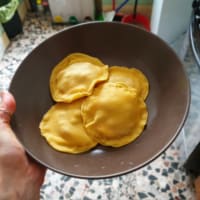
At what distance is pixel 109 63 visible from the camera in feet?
2.11

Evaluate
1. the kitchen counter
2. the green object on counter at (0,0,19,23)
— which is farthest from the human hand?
the green object on counter at (0,0,19,23)

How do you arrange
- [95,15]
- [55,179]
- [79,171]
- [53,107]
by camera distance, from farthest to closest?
[95,15], [55,179], [53,107], [79,171]

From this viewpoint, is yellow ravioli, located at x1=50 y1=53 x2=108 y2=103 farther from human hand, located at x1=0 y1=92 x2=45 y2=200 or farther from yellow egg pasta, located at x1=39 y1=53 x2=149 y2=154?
human hand, located at x1=0 y1=92 x2=45 y2=200

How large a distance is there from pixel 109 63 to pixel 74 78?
119 mm

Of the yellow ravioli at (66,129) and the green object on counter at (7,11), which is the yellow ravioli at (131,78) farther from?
the green object on counter at (7,11)

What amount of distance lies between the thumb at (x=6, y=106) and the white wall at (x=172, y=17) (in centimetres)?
65

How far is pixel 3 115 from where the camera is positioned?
50 centimetres

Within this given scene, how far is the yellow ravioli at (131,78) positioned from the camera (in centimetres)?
58

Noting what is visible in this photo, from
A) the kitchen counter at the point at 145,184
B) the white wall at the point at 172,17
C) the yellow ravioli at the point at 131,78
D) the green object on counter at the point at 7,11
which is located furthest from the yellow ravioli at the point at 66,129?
the green object on counter at the point at 7,11

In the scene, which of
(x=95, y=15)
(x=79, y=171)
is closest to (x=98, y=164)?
(x=79, y=171)

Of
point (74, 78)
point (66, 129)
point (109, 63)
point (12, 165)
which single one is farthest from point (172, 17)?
point (12, 165)

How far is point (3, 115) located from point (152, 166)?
1.75ft

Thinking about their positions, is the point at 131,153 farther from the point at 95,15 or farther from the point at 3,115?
the point at 95,15

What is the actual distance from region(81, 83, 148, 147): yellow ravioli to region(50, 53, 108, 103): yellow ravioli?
0.13 feet
